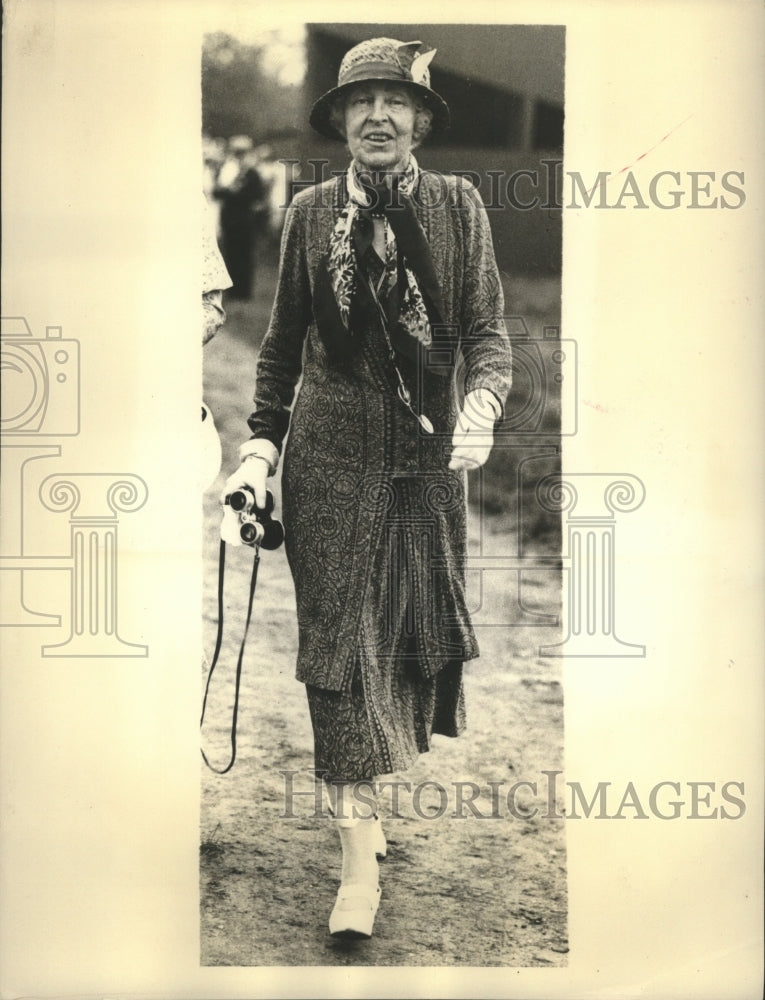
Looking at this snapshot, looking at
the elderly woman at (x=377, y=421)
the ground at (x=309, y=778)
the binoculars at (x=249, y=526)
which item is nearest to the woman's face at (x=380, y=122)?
the elderly woman at (x=377, y=421)

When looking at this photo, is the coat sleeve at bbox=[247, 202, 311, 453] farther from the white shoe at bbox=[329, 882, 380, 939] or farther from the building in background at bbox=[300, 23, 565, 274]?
the white shoe at bbox=[329, 882, 380, 939]

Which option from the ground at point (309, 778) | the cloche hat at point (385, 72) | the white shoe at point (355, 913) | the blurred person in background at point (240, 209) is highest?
the cloche hat at point (385, 72)

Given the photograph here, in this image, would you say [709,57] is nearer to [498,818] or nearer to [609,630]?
[609,630]

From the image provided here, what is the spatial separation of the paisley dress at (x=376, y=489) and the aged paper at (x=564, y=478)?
0.21m

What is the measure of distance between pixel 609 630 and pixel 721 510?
36cm

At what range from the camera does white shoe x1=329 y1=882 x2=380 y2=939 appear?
202 cm

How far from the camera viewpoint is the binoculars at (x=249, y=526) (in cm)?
205

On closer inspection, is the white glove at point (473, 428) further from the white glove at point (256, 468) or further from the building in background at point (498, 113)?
the white glove at point (256, 468)

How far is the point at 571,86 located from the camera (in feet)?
6.73

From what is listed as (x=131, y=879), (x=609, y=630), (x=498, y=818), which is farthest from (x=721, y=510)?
(x=131, y=879)

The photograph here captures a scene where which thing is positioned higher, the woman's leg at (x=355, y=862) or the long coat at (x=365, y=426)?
the long coat at (x=365, y=426)

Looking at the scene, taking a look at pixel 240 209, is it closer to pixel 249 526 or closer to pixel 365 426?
pixel 365 426

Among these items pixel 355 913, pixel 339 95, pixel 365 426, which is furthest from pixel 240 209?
pixel 355 913

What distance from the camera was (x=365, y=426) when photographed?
2.01 meters
